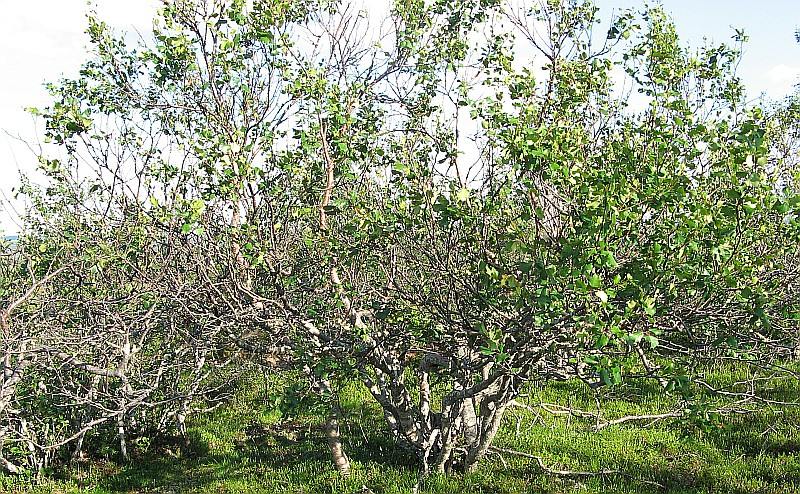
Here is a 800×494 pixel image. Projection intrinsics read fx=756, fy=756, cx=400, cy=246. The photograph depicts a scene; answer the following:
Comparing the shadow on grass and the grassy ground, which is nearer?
the grassy ground

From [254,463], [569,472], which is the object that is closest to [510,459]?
[569,472]

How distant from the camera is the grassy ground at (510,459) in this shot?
7.41 metres

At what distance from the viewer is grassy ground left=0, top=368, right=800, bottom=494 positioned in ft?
24.3

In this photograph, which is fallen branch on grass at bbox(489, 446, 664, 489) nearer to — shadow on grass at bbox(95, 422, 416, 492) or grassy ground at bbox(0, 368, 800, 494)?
grassy ground at bbox(0, 368, 800, 494)

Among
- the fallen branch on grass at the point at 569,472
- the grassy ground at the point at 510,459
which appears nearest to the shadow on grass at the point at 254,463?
the grassy ground at the point at 510,459

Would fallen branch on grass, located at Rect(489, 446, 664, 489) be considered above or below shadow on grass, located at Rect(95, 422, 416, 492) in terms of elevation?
Answer: above

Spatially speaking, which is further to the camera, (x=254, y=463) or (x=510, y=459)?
(x=254, y=463)

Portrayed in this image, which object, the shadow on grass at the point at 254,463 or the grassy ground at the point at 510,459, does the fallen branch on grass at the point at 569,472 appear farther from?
the shadow on grass at the point at 254,463

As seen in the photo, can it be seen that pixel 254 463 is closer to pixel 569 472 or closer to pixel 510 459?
pixel 510 459

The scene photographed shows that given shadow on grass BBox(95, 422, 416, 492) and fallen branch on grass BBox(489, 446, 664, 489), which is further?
shadow on grass BBox(95, 422, 416, 492)

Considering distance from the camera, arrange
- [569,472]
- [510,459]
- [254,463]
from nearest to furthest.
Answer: [569,472], [510,459], [254,463]

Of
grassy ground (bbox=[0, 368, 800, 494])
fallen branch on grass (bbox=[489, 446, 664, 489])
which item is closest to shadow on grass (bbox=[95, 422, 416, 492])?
grassy ground (bbox=[0, 368, 800, 494])

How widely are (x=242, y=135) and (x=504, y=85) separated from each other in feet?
6.59

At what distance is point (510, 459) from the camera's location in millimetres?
7984
